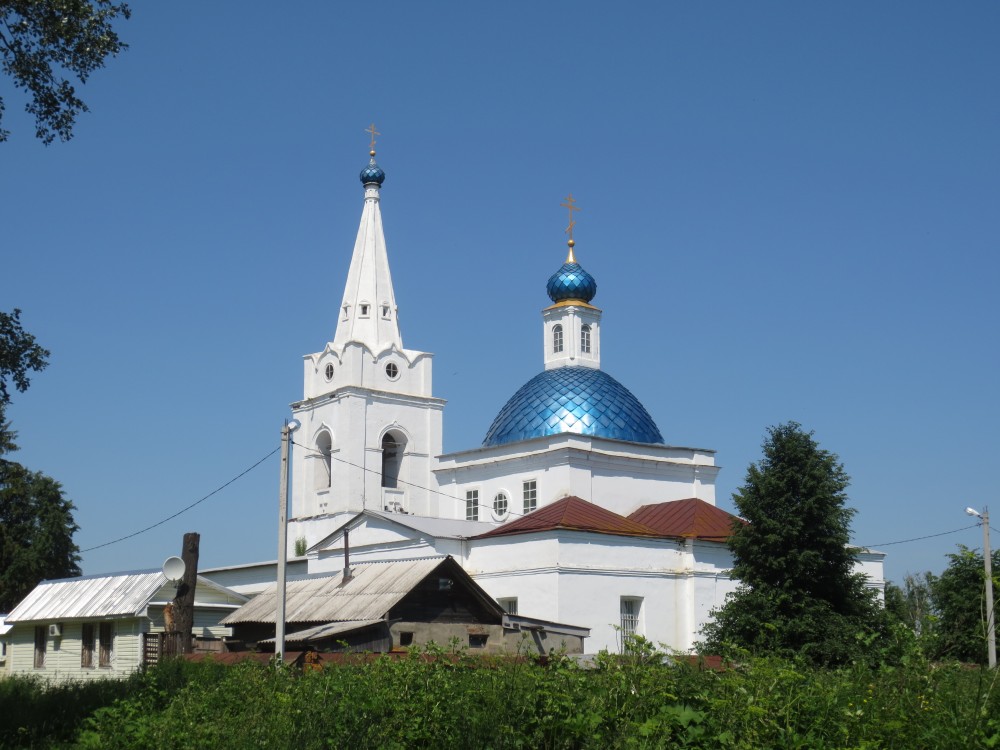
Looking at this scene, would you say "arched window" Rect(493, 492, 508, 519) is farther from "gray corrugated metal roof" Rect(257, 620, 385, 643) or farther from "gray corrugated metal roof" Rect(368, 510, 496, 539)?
"gray corrugated metal roof" Rect(257, 620, 385, 643)

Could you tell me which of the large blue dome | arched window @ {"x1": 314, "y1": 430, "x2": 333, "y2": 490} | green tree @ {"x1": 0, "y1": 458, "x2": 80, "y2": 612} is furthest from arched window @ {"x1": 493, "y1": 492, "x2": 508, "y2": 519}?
green tree @ {"x1": 0, "y1": 458, "x2": 80, "y2": 612}

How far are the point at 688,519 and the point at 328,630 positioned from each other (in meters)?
12.8

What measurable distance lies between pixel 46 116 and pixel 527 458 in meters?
23.8

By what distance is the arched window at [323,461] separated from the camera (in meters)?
40.2

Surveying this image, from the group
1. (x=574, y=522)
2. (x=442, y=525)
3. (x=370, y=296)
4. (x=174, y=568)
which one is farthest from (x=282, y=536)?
(x=370, y=296)

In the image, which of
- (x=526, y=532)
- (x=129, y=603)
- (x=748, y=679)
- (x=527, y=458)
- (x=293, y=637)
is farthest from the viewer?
(x=527, y=458)

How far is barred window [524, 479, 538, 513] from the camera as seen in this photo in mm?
34684

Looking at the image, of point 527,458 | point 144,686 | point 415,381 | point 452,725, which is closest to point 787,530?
point 527,458

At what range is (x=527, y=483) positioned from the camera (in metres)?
34.9

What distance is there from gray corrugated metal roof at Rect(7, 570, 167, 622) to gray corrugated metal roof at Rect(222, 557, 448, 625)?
6.54 ft

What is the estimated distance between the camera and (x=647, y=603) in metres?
30.4

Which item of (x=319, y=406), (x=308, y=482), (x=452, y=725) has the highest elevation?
(x=319, y=406)

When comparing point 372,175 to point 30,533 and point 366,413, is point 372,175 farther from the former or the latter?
point 30,533

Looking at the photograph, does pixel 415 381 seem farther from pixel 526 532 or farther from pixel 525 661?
pixel 525 661
